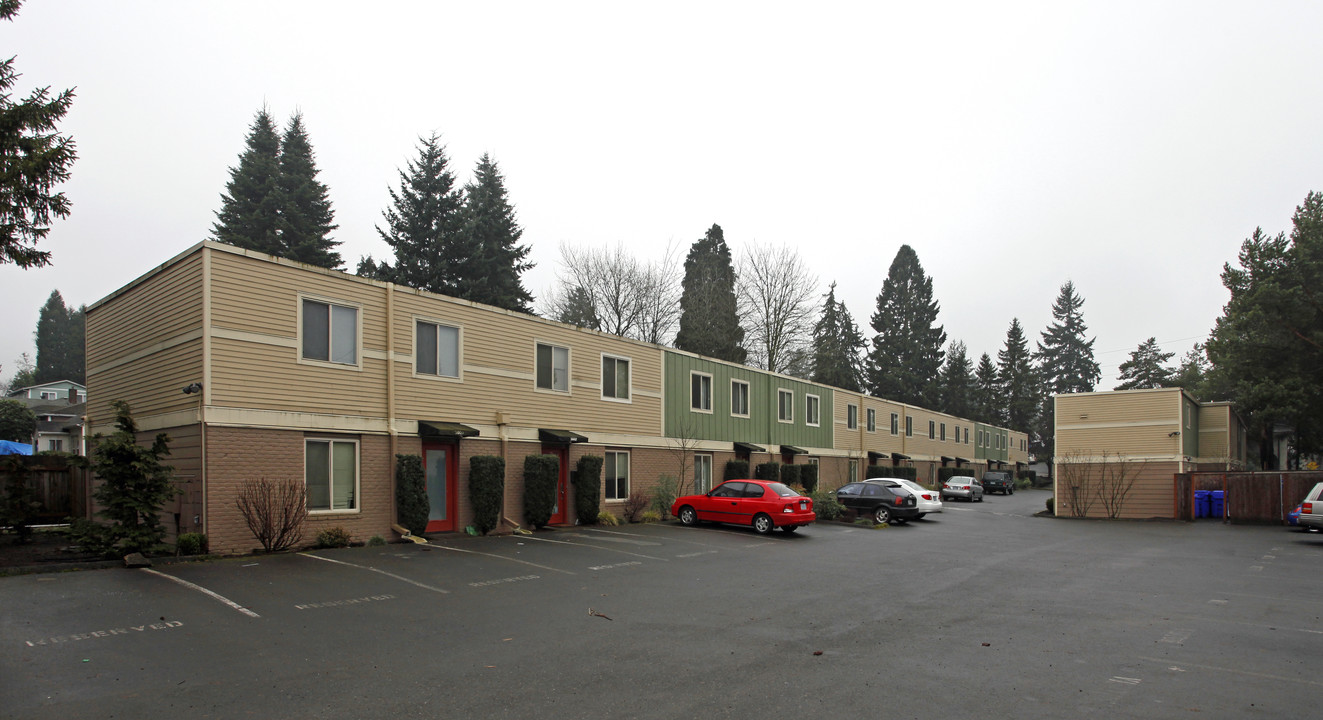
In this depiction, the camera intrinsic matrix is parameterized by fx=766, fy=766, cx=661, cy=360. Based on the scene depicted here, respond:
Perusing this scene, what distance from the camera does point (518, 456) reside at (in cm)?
1962

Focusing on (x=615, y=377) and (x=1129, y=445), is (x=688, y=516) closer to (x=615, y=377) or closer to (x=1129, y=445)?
(x=615, y=377)

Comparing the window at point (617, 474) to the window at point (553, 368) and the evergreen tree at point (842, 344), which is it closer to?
the window at point (553, 368)

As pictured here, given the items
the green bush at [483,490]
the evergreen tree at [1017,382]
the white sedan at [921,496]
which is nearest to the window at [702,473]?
the white sedan at [921,496]

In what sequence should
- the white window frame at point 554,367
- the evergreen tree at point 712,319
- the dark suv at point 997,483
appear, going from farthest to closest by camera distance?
the dark suv at point 997,483, the evergreen tree at point 712,319, the white window frame at point 554,367

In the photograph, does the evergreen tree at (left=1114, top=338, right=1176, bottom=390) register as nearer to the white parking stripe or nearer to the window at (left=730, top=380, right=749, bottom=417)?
the window at (left=730, top=380, right=749, bottom=417)

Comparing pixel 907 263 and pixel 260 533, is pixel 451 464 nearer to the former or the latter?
pixel 260 533

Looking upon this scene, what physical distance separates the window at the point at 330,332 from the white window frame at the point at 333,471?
1621mm

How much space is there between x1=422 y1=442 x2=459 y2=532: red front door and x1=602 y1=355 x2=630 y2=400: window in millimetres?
6107

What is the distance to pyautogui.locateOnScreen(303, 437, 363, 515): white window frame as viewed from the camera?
49.1ft

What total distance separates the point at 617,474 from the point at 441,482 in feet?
22.2

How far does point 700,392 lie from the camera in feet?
90.8

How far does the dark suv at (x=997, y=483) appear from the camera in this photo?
54.8 meters

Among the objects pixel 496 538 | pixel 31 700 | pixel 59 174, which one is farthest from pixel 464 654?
pixel 59 174

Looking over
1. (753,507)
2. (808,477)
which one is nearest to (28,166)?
(753,507)
